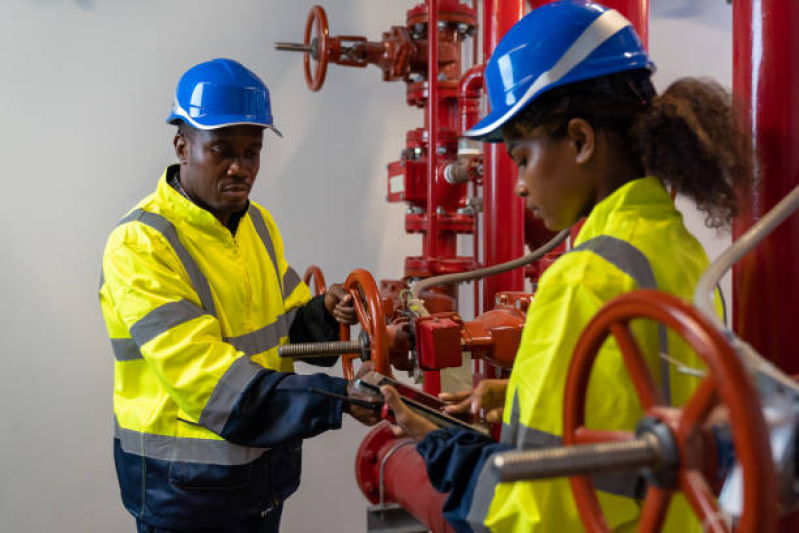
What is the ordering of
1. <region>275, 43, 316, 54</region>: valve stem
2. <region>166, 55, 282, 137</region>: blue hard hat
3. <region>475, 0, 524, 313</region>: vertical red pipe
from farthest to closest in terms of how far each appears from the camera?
<region>275, 43, 316, 54</region>: valve stem → <region>475, 0, 524, 313</region>: vertical red pipe → <region>166, 55, 282, 137</region>: blue hard hat

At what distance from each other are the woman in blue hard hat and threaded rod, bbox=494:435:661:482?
0.19m

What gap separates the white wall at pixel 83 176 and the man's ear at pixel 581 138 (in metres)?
1.70

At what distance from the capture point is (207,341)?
45.4 inches

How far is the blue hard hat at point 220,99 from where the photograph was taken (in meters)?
1.34

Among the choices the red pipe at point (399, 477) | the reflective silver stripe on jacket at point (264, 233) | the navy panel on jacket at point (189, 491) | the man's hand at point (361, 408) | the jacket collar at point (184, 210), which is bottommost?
the red pipe at point (399, 477)

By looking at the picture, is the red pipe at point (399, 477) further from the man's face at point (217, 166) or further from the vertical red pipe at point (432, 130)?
the man's face at point (217, 166)

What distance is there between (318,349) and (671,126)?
661mm

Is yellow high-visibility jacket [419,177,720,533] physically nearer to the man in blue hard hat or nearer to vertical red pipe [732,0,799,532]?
vertical red pipe [732,0,799,532]

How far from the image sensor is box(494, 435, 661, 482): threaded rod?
0.45 meters

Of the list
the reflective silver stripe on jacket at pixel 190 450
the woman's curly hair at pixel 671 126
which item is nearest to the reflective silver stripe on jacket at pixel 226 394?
the reflective silver stripe on jacket at pixel 190 450

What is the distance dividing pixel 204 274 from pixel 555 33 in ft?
2.66

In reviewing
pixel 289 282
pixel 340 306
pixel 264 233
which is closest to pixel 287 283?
pixel 289 282

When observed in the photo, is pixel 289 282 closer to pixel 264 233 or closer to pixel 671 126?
pixel 264 233

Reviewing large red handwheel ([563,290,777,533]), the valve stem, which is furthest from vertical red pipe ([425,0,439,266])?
large red handwheel ([563,290,777,533])
